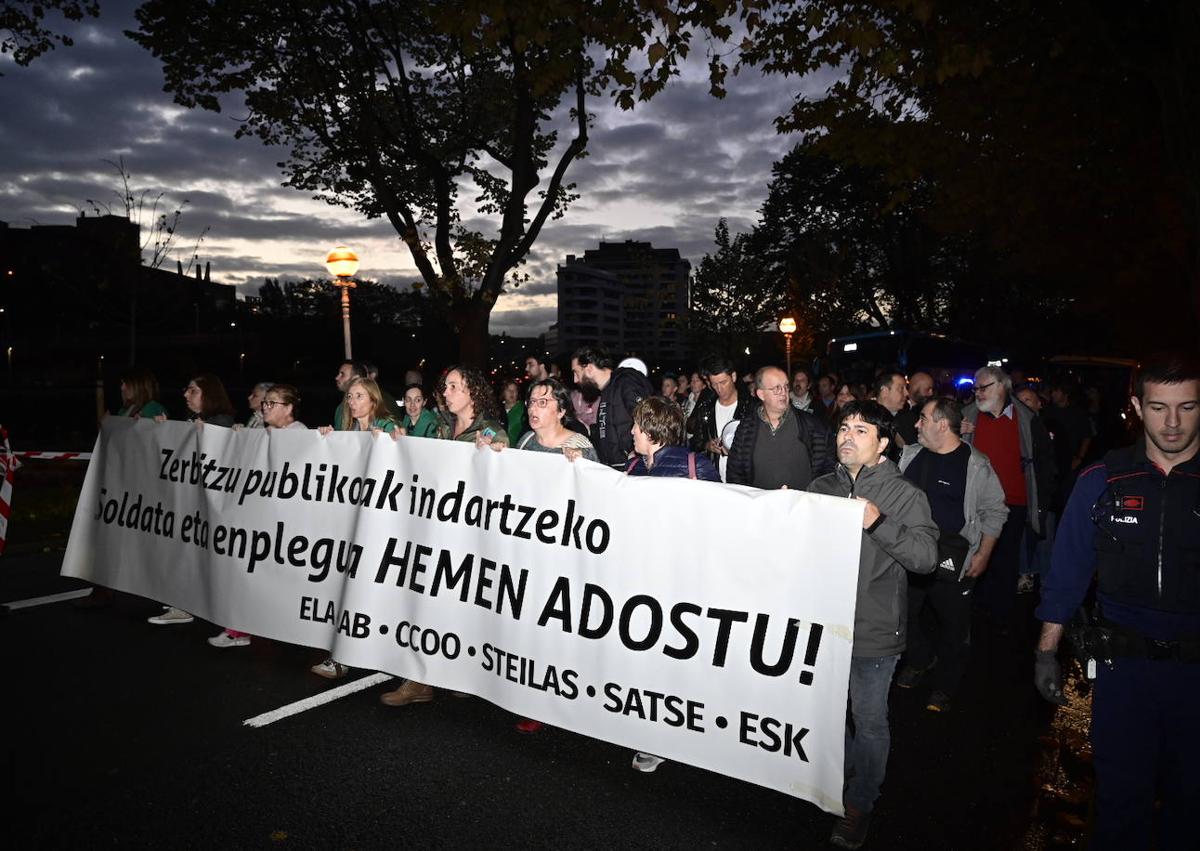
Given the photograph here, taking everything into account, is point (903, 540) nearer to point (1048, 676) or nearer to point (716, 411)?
point (1048, 676)

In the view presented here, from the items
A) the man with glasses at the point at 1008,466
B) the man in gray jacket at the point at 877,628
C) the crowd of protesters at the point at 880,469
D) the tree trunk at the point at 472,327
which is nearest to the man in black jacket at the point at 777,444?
the crowd of protesters at the point at 880,469

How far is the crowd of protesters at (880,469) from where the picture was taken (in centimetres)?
279

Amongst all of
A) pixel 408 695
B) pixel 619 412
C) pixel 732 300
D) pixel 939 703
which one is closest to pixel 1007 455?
pixel 939 703

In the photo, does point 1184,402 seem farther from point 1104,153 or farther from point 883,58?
point 1104,153

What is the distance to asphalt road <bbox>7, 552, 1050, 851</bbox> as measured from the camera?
3.27 metres

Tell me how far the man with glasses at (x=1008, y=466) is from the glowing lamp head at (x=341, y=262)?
9069 millimetres

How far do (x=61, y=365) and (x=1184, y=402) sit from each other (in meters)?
57.5

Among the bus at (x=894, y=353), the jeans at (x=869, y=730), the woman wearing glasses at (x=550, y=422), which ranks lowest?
the jeans at (x=869, y=730)

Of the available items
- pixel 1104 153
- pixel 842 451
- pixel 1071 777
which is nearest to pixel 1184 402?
pixel 842 451

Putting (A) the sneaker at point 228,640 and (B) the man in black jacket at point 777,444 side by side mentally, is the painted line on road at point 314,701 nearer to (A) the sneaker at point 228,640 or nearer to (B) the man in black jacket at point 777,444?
(A) the sneaker at point 228,640

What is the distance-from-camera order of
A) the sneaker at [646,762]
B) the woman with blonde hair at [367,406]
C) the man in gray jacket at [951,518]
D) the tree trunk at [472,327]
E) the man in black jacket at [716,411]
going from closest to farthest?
the sneaker at [646,762] < the man in gray jacket at [951,518] < the woman with blonde hair at [367,406] < the man in black jacket at [716,411] < the tree trunk at [472,327]

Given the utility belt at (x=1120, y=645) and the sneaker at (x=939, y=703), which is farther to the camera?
the sneaker at (x=939, y=703)

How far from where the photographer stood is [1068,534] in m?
2.77

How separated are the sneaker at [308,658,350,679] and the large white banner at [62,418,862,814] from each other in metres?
0.28
